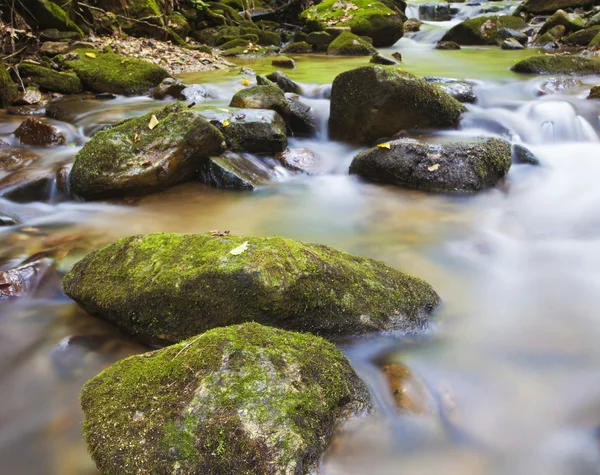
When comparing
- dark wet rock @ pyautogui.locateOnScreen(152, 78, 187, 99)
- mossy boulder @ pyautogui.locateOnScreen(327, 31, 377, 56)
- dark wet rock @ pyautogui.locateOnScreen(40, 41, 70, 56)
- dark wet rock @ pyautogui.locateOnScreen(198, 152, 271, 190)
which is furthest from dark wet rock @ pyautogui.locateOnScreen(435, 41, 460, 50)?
dark wet rock @ pyautogui.locateOnScreen(198, 152, 271, 190)

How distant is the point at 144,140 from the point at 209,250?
2.96 m

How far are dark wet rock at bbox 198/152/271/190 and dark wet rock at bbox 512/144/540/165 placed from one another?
3.38 metres

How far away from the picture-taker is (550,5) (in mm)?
17938

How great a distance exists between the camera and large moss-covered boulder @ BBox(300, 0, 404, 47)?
645 inches

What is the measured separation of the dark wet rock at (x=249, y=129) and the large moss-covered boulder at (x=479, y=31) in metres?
12.9

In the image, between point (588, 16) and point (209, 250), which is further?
point (588, 16)

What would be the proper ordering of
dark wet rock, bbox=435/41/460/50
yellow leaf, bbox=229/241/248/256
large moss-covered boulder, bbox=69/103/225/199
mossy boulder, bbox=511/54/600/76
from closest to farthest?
yellow leaf, bbox=229/241/248/256, large moss-covered boulder, bbox=69/103/225/199, mossy boulder, bbox=511/54/600/76, dark wet rock, bbox=435/41/460/50

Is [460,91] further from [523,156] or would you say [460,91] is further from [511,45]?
[511,45]

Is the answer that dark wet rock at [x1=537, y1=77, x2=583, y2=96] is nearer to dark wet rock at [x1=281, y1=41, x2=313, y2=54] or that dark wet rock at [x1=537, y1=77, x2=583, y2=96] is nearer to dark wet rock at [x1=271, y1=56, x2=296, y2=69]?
dark wet rock at [x1=271, y1=56, x2=296, y2=69]

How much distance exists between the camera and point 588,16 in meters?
Result: 16.4

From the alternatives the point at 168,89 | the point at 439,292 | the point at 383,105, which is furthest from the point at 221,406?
the point at 168,89

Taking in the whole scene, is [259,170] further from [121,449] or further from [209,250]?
[121,449]

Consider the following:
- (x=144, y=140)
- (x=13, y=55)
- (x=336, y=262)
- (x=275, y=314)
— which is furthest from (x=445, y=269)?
(x=13, y=55)

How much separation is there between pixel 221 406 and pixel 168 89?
8.49 m
